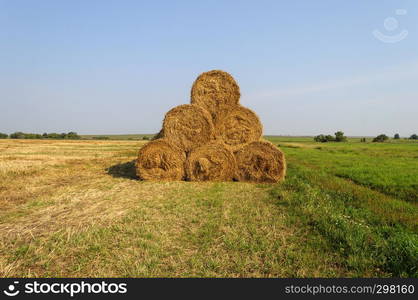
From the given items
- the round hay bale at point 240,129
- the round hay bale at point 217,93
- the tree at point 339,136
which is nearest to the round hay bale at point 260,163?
the round hay bale at point 240,129

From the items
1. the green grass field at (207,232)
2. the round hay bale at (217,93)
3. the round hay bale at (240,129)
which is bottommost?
the green grass field at (207,232)

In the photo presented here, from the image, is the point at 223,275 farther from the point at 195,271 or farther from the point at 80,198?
the point at 80,198

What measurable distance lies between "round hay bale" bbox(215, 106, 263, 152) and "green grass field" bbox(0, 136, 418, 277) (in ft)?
8.08

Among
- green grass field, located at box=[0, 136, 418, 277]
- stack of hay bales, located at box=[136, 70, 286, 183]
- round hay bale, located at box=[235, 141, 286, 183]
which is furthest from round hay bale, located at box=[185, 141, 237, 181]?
green grass field, located at box=[0, 136, 418, 277]

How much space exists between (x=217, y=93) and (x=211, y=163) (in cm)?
273

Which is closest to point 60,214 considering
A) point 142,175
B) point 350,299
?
point 142,175

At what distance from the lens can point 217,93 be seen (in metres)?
10.1

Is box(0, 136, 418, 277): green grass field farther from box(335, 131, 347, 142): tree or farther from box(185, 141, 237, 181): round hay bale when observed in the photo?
box(335, 131, 347, 142): tree

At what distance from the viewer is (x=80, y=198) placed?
6656 mm

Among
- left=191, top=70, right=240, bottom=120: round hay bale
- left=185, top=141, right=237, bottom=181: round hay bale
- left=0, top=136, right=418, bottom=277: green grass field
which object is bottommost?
left=0, top=136, right=418, bottom=277: green grass field

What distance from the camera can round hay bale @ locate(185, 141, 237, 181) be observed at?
30.7ft

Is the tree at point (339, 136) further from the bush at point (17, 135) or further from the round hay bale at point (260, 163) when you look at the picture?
the bush at point (17, 135)

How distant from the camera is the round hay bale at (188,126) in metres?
9.56

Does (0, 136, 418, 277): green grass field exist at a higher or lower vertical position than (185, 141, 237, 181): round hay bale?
lower
